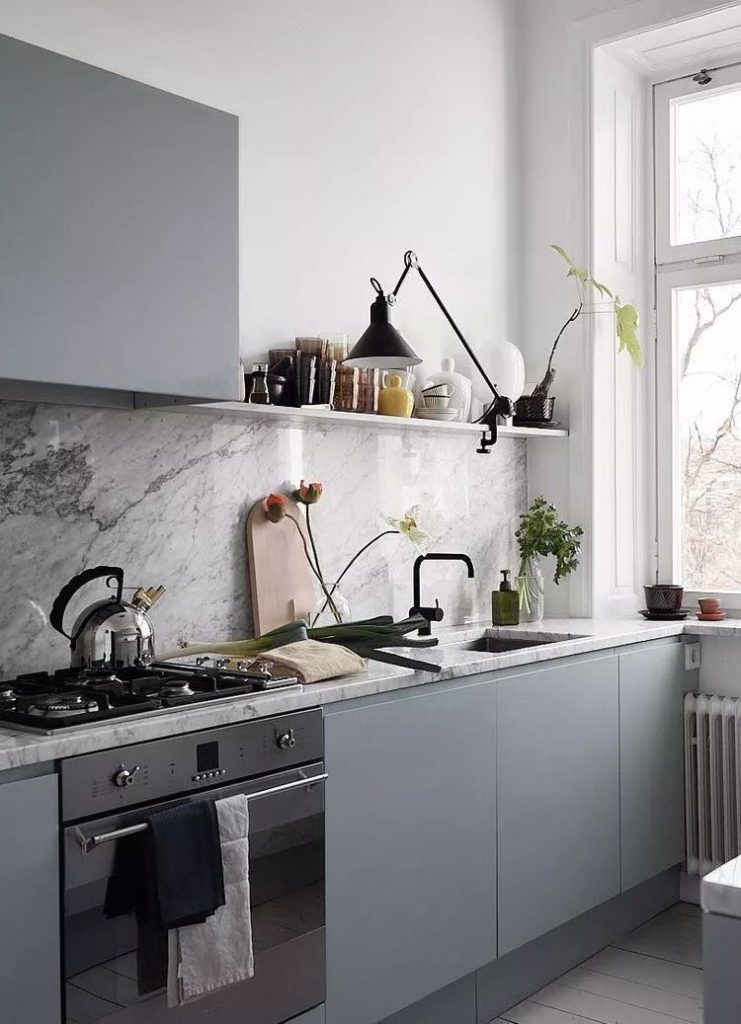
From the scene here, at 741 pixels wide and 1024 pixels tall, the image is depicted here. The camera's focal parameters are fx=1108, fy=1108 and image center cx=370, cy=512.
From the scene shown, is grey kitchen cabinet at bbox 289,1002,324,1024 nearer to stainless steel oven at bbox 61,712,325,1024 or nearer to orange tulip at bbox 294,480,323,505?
stainless steel oven at bbox 61,712,325,1024

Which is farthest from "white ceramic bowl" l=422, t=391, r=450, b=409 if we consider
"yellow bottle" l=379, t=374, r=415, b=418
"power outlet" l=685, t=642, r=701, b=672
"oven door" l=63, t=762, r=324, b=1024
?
"oven door" l=63, t=762, r=324, b=1024

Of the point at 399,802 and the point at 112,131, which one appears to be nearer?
the point at 112,131

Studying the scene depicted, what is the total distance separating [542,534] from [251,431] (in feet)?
4.24

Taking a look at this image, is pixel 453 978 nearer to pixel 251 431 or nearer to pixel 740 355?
pixel 251 431

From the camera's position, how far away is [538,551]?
13.1 ft

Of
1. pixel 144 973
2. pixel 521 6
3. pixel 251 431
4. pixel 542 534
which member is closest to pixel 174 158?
pixel 251 431

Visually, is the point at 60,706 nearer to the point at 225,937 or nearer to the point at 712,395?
the point at 225,937

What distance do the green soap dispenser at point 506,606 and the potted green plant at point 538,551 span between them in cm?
5

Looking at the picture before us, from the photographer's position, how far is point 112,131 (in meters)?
2.30

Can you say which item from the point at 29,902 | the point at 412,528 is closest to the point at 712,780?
Result: the point at 412,528

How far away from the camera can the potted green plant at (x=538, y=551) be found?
3.91 m

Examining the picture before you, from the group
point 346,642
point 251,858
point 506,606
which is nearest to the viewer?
point 251,858

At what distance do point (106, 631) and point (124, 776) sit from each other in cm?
48

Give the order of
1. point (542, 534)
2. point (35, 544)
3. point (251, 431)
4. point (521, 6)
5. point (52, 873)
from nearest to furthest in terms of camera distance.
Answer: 1. point (52, 873)
2. point (35, 544)
3. point (251, 431)
4. point (542, 534)
5. point (521, 6)
